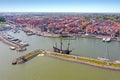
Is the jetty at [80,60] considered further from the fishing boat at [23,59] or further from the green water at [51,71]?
the green water at [51,71]

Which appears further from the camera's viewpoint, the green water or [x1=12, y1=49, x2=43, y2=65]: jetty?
[x1=12, y1=49, x2=43, y2=65]: jetty

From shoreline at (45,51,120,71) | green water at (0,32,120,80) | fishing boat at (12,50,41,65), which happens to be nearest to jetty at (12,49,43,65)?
fishing boat at (12,50,41,65)

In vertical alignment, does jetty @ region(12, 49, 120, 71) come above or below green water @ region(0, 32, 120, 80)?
above

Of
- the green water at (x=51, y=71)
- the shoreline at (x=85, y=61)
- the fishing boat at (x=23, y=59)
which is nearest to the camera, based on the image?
the green water at (x=51, y=71)

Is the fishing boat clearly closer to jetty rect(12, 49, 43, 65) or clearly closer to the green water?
jetty rect(12, 49, 43, 65)

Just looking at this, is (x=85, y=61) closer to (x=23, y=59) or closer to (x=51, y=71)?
(x=51, y=71)

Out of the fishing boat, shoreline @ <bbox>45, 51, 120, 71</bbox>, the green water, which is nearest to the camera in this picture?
the green water

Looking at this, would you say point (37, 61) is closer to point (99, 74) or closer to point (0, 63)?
point (0, 63)

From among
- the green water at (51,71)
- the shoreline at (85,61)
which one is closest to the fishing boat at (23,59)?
the green water at (51,71)

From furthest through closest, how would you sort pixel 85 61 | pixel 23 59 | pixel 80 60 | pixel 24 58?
1. pixel 24 58
2. pixel 23 59
3. pixel 80 60
4. pixel 85 61

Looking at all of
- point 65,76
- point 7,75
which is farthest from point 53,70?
point 7,75

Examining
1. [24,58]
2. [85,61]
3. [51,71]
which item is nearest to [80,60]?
[85,61]

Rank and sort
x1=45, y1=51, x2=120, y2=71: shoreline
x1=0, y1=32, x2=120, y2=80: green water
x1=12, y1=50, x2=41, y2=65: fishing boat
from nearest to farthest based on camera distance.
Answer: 1. x1=0, y1=32, x2=120, y2=80: green water
2. x1=45, y1=51, x2=120, y2=71: shoreline
3. x1=12, y1=50, x2=41, y2=65: fishing boat
